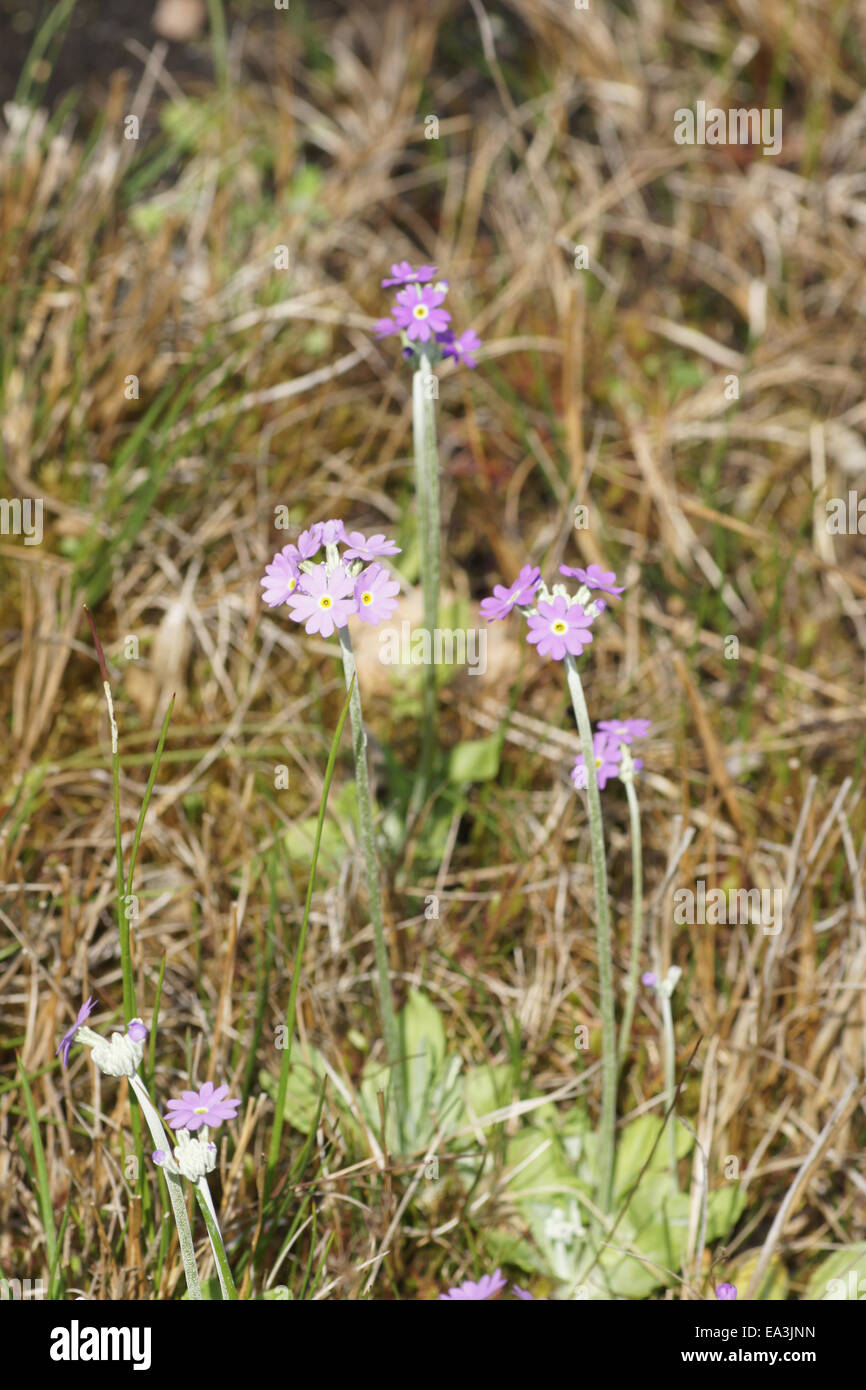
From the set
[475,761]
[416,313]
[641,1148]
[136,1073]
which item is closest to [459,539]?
[475,761]

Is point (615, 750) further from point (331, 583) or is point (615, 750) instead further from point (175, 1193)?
point (175, 1193)

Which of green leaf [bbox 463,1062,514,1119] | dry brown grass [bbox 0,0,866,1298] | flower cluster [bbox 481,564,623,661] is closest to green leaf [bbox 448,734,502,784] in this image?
dry brown grass [bbox 0,0,866,1298]

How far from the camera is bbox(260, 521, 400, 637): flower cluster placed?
2.16 meters

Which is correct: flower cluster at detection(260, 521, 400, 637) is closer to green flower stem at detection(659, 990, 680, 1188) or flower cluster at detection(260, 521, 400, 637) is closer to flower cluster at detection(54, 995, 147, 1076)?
flower cluster at detection(54, 995, 147, 1076)

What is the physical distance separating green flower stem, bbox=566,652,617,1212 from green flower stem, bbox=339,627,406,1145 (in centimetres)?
42

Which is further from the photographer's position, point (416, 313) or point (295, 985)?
point (416, 313)

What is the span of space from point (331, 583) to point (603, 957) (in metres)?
1.00

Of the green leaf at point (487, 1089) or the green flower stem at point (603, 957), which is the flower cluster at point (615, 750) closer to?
the green flower stem at point (603, 957)

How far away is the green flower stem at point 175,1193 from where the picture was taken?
196cm

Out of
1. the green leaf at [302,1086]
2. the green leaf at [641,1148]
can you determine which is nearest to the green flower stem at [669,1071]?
the green leaf at [641,1148]

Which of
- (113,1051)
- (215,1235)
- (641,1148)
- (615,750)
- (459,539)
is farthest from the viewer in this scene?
(459,539)

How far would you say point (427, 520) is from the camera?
311cm
